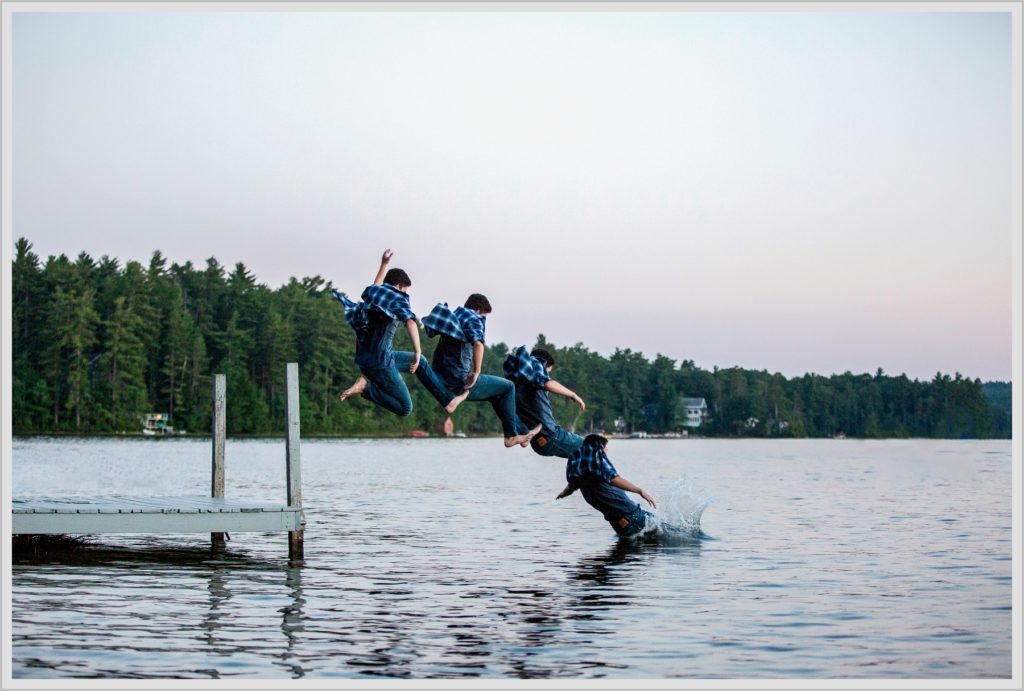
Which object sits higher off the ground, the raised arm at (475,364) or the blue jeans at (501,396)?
the raised arm at (475,364)

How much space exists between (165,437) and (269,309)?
17.2 m

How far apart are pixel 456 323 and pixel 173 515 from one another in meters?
7.83

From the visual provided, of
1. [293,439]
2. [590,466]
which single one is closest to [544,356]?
[590,466]

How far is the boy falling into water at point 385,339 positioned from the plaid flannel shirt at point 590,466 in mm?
5710

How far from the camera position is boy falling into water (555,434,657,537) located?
2073 cm

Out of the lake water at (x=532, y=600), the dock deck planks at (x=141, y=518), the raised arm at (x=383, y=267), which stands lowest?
the lake water at (x=532, y=600)

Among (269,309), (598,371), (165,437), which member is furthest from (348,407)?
(598,371)

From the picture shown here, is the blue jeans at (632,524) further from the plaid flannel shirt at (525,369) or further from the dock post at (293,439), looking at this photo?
the plaid flannel shirt at (525,369)

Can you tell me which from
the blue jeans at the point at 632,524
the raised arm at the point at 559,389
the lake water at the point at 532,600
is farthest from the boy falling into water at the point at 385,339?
the blue jeans at the point at 632,524

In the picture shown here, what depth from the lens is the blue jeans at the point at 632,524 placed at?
2475 centimetres

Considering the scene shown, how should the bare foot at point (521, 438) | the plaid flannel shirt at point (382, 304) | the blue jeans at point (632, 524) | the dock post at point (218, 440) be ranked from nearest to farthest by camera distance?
the plaid flannel shirt at point (382, 304) → the bare foot at point (521, 438) → the blue jeans at point (632, 524) → the dock post at point (218, 440)

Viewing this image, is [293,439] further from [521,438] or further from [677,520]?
[677,520]

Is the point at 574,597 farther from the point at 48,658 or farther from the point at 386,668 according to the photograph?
the point at 48,658

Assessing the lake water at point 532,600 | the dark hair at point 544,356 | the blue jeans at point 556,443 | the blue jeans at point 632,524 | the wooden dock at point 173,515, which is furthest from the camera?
the blue jeans at point 632,524
